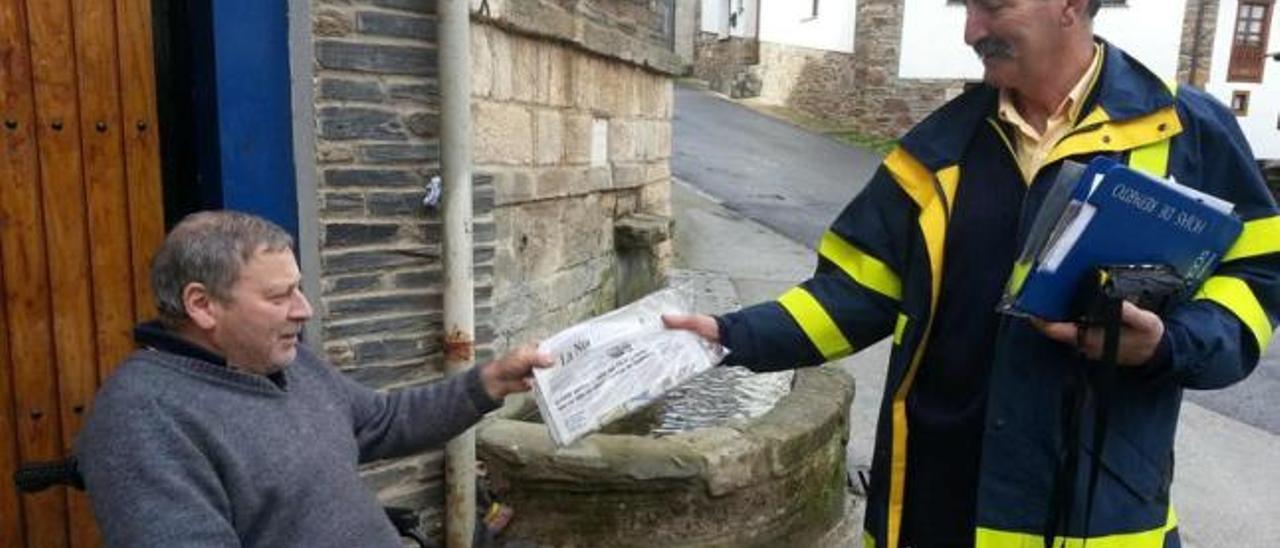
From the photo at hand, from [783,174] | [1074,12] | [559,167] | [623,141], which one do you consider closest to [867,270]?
[1074,12]

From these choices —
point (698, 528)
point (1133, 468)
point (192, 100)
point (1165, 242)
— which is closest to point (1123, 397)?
point (1133, 468)

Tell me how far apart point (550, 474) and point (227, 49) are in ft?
5.17

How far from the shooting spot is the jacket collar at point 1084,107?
5.79 feet

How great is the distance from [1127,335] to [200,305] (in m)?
1.58

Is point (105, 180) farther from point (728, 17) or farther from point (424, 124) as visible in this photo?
point (728, 17)

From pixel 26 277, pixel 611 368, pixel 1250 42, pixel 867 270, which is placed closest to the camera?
pixel 611 368

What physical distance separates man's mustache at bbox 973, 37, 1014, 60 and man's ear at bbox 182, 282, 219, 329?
4.78ft

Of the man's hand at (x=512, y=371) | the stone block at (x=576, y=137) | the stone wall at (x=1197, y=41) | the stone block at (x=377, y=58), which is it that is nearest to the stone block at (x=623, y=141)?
the stone block at (x=576, y=137)

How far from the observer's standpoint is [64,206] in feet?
8.35

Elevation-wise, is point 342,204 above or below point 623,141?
below

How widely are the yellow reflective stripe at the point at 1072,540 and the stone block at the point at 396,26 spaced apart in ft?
6.86

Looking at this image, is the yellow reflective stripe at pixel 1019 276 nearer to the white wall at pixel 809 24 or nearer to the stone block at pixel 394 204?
the stone block at pixel 394 204

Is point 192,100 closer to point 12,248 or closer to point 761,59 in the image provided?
point 12,248

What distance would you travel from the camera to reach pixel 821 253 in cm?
216
